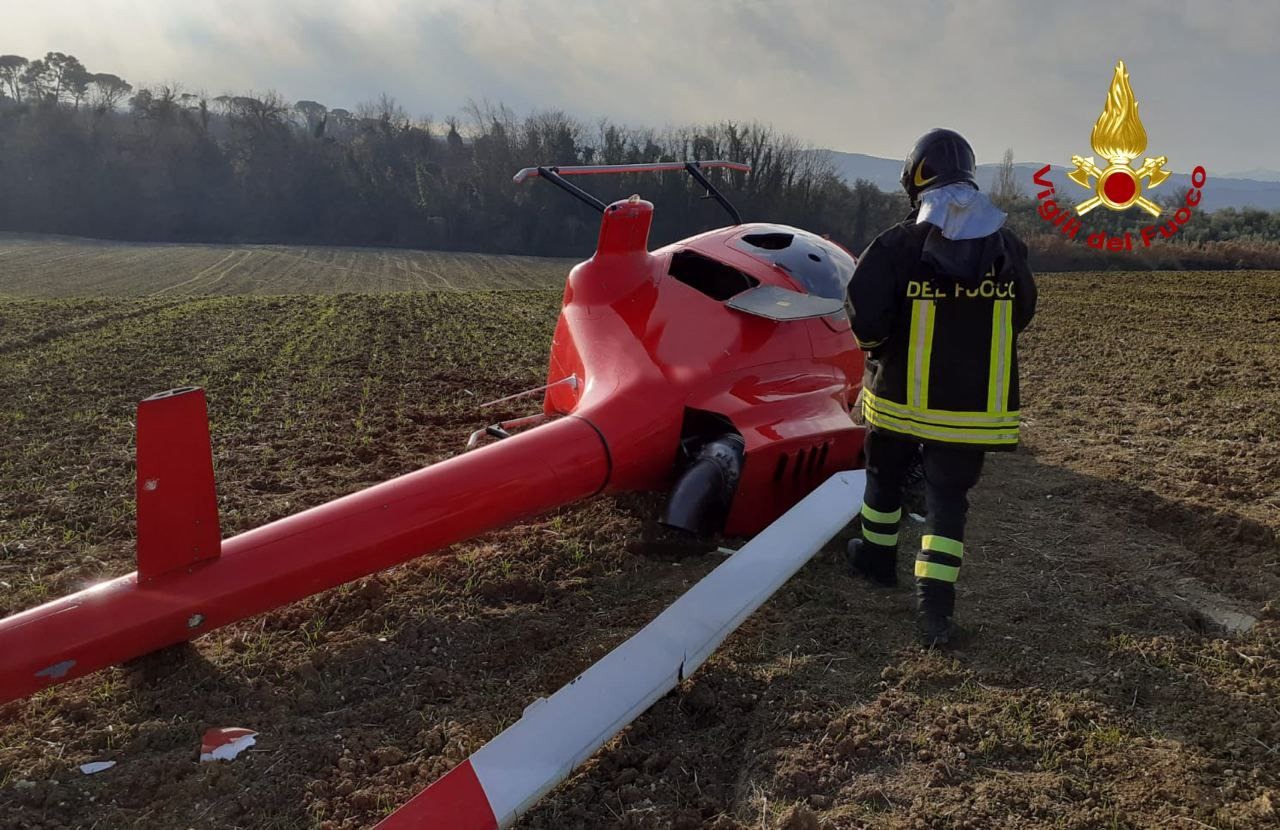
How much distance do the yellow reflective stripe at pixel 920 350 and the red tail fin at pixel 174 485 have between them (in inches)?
120

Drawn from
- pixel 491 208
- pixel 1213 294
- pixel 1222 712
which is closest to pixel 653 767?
pixel 1222 712

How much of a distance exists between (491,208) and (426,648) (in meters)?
56.2

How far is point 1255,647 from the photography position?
134 inches

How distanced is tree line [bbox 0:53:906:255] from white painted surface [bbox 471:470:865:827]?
48146 millimetres

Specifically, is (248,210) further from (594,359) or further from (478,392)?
(594,359)

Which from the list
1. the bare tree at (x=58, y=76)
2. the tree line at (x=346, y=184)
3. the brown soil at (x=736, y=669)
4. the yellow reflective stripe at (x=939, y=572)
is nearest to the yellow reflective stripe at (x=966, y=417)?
the yellow reflective stripe at (x=939, y=572)

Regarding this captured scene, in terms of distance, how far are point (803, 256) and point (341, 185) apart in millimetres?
61929

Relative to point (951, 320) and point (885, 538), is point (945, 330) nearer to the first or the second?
point (951, 320)

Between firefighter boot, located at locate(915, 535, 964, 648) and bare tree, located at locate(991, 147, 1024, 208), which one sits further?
bare tree, located at locate(991, 147, 1024, 208)

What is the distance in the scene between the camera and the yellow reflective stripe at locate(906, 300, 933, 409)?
11.9ft

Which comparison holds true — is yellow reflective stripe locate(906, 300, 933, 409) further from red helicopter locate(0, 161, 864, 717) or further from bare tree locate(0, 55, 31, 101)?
bare tree locate(0, 55, 31, 101)

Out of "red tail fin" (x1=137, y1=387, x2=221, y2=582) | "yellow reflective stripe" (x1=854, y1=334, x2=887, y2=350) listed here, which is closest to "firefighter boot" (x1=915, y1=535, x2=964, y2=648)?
"yellow reflective stripe" (x1=854, y1=334, x2=887, y2=350)

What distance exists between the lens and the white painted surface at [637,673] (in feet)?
8.52

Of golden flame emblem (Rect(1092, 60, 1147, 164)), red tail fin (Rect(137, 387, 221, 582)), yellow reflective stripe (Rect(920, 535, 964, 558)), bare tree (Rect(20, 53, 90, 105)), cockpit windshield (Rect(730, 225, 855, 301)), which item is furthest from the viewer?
bare tree (Rect(20, 53, 90, 105))
